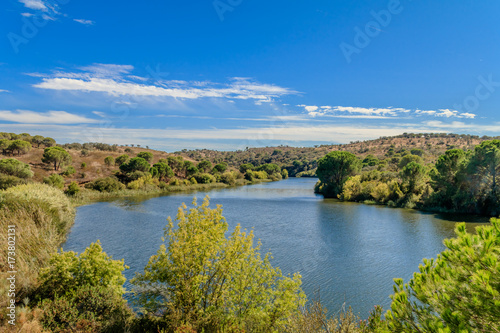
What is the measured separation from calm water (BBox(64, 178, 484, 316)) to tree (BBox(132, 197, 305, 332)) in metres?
2.17

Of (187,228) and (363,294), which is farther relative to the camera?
(363,294)

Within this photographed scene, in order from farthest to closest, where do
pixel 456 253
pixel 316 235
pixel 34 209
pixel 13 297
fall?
pixel 316 235, pixel 34 209, pixel 13 297, pixel 456 253

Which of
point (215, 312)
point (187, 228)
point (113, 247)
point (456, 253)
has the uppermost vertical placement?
point (456, 253)

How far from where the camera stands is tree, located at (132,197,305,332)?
29.2 feet

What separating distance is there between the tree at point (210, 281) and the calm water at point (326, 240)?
217 cm

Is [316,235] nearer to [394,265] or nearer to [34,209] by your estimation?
[394,265]

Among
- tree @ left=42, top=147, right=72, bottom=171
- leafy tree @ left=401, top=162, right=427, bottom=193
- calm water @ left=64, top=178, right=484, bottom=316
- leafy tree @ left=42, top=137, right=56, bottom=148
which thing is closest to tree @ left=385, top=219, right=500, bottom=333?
calm water @ left=64, top=178, right=484, bottom=316

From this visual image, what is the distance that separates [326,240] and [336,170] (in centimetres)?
4121

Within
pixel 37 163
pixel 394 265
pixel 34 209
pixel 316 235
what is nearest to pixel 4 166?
pixel 37 163

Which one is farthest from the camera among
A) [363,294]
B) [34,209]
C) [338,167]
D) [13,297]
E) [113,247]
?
[338,167]

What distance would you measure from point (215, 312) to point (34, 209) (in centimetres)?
1540

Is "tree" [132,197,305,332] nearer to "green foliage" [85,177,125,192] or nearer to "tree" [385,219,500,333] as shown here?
"tree" [385,219,500,333]

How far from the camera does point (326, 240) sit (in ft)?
80.0

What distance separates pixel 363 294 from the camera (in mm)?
14180
